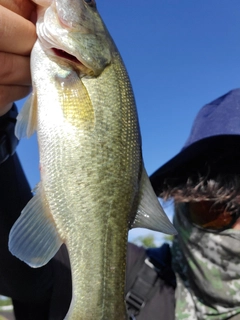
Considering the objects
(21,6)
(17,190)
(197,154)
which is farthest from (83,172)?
(197,154)

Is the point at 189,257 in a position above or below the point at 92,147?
below

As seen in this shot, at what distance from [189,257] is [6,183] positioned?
1.56 meters

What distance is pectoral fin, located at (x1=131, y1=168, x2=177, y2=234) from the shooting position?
148 cm

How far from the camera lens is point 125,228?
144 cm

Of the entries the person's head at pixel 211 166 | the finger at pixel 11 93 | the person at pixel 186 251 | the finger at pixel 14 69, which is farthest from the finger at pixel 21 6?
the person's head at pixel 211 166

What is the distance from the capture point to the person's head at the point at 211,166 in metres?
3.00

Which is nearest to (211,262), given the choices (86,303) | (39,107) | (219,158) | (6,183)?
(219,158)

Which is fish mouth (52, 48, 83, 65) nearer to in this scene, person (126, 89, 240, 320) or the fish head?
the fish head

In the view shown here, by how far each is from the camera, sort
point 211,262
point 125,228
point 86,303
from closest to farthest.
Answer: point 86,303, point 125,228, point 211,262

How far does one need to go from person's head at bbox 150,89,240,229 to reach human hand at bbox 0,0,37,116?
5.80 feet

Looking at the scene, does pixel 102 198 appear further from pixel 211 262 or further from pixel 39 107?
pixel 211 262

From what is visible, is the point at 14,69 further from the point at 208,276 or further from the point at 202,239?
the point at 208,276

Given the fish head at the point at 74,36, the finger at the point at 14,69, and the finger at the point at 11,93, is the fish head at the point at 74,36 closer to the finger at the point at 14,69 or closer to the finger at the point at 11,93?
the finger at the point at 14,69

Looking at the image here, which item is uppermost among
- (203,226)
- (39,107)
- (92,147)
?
(39,107)
